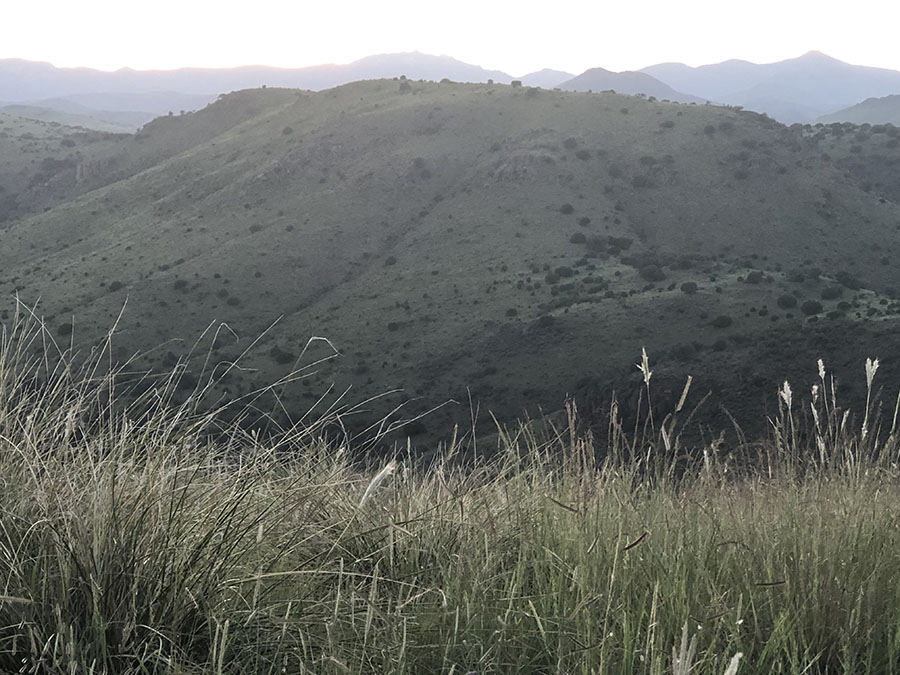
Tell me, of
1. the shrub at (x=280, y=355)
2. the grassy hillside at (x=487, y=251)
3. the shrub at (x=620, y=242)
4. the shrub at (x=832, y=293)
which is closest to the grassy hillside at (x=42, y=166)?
the grassy hillside at (x=487, y=251)

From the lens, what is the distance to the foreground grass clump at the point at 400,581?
70.9 inches

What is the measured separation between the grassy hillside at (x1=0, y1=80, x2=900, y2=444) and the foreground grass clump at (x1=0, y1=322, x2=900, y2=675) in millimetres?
30982

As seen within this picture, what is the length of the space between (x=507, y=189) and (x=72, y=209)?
45795 mm

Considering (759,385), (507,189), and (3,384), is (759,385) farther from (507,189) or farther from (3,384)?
(507,189)

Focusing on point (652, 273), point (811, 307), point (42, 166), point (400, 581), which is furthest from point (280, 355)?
point (42, 166)

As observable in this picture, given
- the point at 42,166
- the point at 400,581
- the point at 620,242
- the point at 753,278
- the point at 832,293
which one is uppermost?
the point at 42,166

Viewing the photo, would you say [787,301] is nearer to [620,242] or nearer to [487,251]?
[620,242]

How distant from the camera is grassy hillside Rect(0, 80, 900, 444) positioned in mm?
44750

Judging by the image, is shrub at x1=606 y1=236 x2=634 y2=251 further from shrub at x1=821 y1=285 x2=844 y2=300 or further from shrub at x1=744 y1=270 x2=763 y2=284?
shrub at x1=821 y1=285 x2=844 y2=300

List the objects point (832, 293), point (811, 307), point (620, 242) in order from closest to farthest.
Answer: point (811, 307)
point (832, 293)
point (620, 242)

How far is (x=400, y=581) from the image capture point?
2234 mm

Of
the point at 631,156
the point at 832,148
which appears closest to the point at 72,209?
the point at 631,156

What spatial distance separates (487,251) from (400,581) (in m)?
61.4

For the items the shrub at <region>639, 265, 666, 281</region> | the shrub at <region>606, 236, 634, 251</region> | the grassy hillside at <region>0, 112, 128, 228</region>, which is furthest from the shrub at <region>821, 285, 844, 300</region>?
the grassy hillside at <region>0, 112, 128, 228</region>
